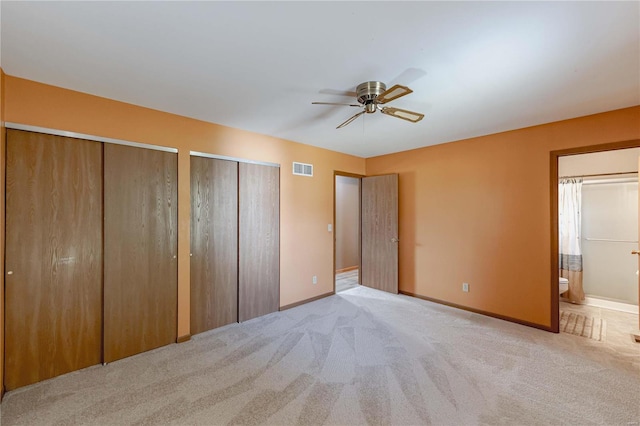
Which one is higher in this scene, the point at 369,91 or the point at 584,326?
the point at 369,91

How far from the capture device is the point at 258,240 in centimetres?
347

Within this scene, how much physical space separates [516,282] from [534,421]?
6.46 ft

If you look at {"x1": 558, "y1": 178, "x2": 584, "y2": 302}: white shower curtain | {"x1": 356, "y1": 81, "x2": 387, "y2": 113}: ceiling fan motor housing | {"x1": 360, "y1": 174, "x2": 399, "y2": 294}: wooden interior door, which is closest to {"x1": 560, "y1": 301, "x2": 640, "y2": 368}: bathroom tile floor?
{"x1": 558, "y1": 178, "x2": 584, "y2": 302}: white shower curtain

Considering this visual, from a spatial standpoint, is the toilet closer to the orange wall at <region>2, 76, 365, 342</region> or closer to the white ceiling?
the white ceiling

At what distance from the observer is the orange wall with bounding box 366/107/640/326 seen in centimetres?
307

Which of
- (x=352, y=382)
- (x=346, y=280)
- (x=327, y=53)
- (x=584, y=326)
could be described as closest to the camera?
(x=327, y=53)

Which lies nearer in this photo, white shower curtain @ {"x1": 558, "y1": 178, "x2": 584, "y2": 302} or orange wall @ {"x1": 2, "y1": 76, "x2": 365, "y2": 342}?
orange wall @ {"x1": 2, "y1": 76, "x2": 365, "y2": 342}

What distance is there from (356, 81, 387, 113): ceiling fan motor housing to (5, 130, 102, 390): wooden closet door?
2.34 m

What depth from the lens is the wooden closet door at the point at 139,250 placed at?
2.42m

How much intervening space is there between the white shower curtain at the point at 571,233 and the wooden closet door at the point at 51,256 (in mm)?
6128

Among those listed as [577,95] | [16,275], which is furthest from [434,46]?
[16,275]

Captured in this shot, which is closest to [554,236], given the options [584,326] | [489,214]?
[489,214]

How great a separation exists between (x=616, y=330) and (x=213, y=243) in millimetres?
4729

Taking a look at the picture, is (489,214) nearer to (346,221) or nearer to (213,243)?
(346,221)
